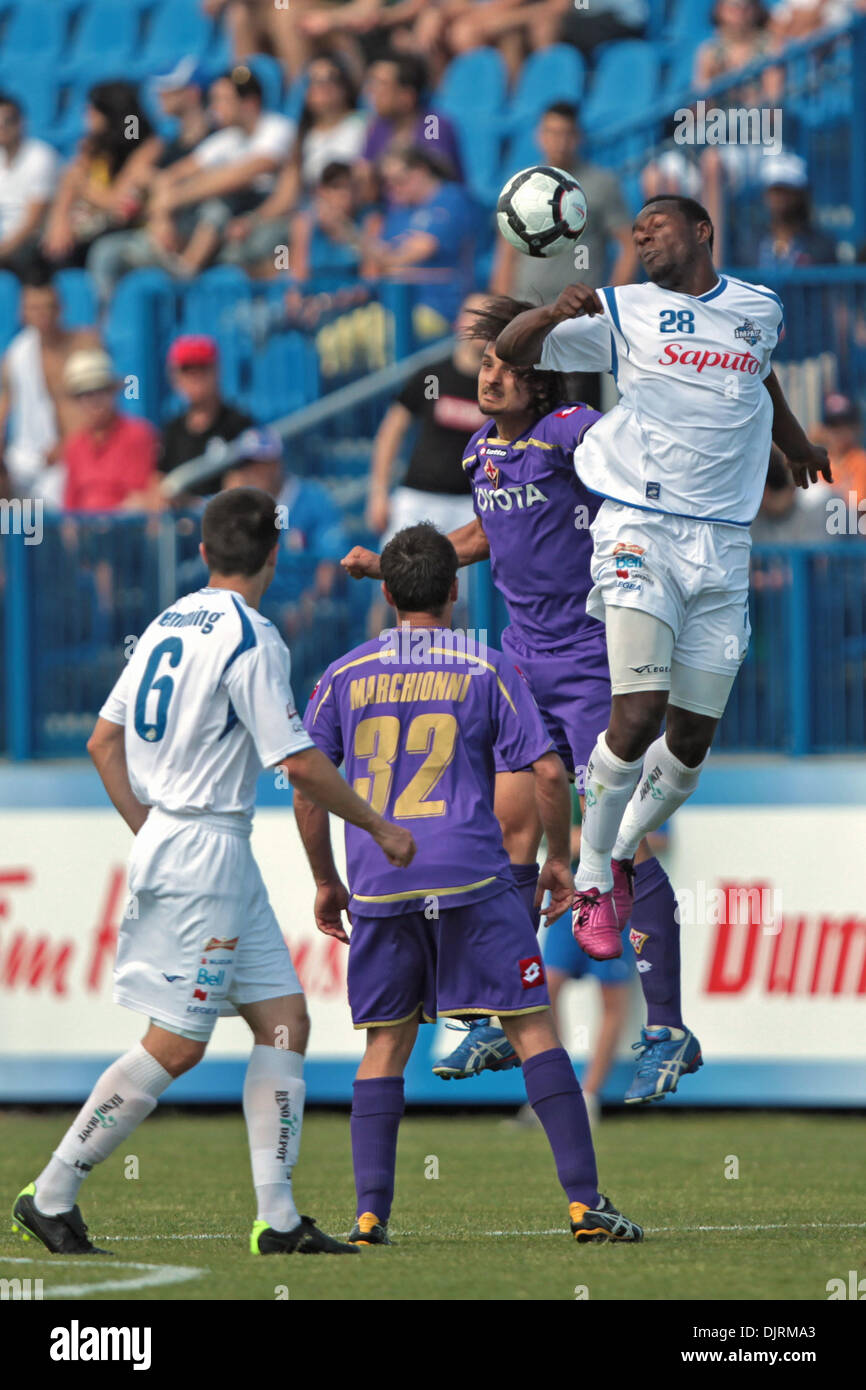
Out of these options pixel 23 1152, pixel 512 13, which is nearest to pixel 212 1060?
pixel 23 1152

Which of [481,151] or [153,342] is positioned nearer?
[153,342]

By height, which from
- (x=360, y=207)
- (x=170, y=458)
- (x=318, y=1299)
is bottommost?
(x=318, y=1299)

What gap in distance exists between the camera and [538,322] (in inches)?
279

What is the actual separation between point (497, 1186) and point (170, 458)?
5647 mm

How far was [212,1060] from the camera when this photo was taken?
40.2ft

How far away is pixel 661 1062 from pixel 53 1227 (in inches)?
89.9

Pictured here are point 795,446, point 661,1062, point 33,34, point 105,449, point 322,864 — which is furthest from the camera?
point 33,34

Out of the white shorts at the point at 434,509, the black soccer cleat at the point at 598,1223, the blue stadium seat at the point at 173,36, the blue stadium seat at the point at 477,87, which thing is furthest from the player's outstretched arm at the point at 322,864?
the blue stadium seat at the point at 173,36

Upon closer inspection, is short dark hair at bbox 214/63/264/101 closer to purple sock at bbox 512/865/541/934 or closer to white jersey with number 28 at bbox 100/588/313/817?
purple sock at bbox 512/865/541/934

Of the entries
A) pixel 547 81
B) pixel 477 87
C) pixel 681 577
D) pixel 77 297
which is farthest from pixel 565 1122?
pixel 477 87

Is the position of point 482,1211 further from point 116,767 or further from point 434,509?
point 434,509

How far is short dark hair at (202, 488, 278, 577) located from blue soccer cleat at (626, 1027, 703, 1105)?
234 cm

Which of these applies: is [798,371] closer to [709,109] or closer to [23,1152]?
[709,109]

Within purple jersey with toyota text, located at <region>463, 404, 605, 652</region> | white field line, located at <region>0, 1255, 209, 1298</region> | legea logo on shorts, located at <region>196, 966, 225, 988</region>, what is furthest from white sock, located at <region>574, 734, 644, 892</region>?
white field line, located at <region>0, 1255, 209, 1298</region>
